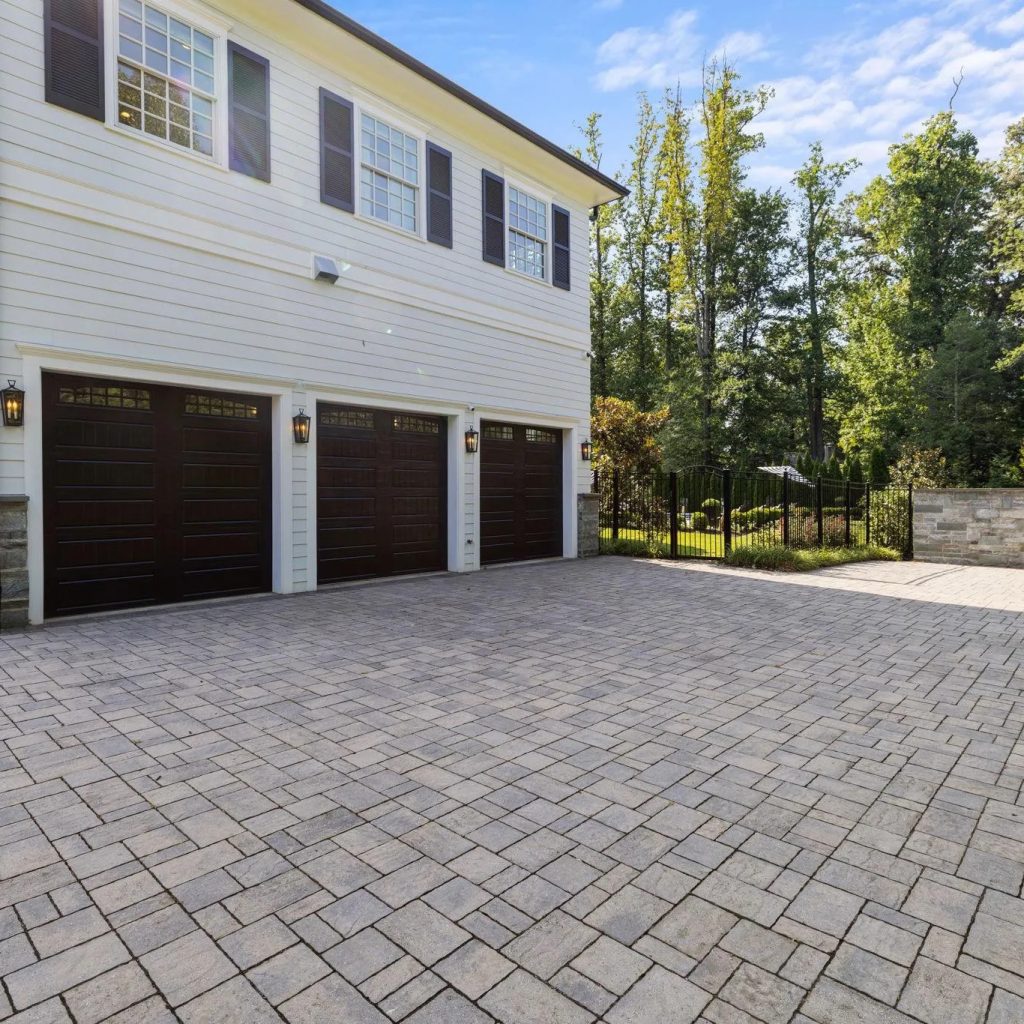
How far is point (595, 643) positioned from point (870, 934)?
3.82m

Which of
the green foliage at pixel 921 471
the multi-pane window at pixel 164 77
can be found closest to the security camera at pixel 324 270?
the multi-pane window at pixel 164 77

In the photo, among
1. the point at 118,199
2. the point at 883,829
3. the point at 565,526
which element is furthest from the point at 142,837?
the point at 565,526

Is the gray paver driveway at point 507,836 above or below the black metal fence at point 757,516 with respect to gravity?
below

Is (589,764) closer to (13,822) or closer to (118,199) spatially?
(13,822)

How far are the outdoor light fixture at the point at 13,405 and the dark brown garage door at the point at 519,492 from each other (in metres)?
6.08

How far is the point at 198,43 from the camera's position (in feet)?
23.4

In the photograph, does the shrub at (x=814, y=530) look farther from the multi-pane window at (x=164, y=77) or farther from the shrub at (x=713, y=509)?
the multi-pane window at (x=164, y=77)

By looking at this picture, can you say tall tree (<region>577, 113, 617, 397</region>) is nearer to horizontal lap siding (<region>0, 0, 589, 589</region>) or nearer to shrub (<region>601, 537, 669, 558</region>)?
shrub (<region>601, 537, 669, 558</region>)

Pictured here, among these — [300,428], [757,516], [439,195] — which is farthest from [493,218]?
[757,516]

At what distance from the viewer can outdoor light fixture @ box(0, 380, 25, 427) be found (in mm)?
5863

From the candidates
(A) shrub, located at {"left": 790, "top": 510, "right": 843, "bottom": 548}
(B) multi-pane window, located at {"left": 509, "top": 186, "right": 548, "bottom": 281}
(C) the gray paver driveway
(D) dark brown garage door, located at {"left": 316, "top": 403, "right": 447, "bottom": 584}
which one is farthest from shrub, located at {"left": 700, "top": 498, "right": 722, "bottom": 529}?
(C) the gray paver driveway

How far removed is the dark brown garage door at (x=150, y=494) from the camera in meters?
6.33

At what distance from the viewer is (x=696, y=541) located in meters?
13.1

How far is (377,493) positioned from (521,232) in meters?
5.36
